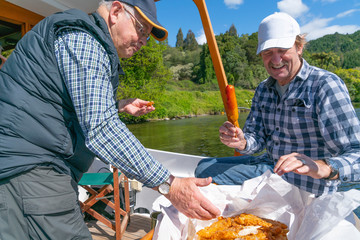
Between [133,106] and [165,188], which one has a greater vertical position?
[133,106]

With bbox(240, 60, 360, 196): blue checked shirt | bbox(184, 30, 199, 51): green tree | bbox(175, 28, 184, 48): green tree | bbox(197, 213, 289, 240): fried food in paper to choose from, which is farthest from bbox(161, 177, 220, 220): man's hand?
bbox(175, 28, 184, 48): green tree

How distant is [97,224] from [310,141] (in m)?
2.29

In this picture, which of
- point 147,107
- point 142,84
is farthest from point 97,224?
point 142,84

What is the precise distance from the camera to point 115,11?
1056mm

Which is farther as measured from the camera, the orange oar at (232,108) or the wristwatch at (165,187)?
the orange oar at (232,108)

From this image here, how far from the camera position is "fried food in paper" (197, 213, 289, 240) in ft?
3.35

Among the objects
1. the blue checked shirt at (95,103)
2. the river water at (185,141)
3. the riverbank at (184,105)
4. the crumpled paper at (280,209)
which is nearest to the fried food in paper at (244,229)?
the crumpled paper at (280,209)

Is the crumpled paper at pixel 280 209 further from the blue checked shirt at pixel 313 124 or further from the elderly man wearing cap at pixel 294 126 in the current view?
the blue checked shirt at pixel 313 124

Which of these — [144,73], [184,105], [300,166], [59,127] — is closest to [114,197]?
[59,127]

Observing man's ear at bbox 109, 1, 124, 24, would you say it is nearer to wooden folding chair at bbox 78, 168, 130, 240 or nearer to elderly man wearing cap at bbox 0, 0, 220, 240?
elderly man wearing cap at bbox 0, 0, 220, 240

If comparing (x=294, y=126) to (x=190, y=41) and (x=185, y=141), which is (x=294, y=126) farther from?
(x=190, y=41)

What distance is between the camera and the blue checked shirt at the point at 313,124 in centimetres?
129

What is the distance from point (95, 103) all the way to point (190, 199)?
52 centimetres

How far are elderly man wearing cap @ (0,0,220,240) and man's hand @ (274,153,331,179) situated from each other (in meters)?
0.34
